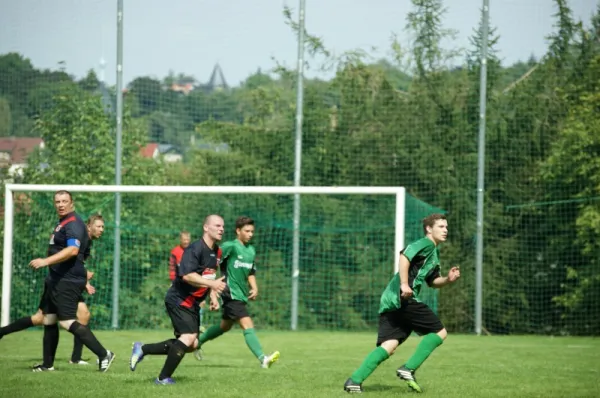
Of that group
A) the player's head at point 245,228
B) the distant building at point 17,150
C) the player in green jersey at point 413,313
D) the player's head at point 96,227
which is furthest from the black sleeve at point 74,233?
the distant building at point 17,150

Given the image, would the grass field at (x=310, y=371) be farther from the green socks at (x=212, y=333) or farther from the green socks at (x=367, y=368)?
the green socks at (x=212, y=333)

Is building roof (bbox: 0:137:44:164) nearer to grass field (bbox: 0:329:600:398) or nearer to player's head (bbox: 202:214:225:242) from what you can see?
grass field (bbox: 0:329:600:398)

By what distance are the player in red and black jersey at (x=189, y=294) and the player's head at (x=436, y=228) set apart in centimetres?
202

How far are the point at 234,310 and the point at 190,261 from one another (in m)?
2.60

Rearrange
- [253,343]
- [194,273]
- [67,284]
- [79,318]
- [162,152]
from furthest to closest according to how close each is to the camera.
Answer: [162,152] → [79,318] → [253,343] → [67,284] → [194,273]

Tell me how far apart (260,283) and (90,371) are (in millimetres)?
9750

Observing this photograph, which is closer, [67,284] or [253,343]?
[67,284]

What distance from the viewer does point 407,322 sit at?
9078 mm

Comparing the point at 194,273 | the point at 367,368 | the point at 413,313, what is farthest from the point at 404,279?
the point at 194,273

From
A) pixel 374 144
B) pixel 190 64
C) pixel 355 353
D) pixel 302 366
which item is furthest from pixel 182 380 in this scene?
pixel 190 64

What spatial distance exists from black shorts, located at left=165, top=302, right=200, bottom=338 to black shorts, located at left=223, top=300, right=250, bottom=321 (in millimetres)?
2185

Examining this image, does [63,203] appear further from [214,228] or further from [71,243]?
[214,228]

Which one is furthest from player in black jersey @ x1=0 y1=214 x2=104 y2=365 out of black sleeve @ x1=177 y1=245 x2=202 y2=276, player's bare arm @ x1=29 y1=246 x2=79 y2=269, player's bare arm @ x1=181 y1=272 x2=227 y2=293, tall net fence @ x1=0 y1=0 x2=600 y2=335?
tall net fence @ x1=0 y1=0 x2=600 y2=335

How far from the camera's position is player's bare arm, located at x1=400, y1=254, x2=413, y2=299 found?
8656mm
